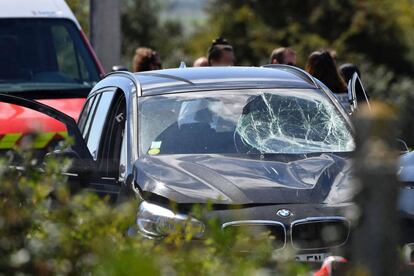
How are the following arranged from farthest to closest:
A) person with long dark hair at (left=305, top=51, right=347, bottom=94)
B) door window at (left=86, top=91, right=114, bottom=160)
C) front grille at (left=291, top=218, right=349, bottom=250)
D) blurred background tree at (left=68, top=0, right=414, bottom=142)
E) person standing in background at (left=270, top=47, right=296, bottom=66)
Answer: blurred background tree at (left=68, top=0, right=414, bottom=142) < person standing in background at (left=270, top=47, right=296, bottom=66) < person with long dark hair at (left=305, top=51, right=347, bottom=94) < door window at (left=86, top=91, right=114, bottom=160) < front grille at (left=291, top=218, right=349, bottom=250)

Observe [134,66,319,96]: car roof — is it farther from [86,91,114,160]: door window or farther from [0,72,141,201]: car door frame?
[86,91,114,160]: door window

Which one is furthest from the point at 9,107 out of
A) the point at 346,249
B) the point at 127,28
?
the point at 127,28

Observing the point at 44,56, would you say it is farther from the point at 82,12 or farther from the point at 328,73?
the point at 82,12

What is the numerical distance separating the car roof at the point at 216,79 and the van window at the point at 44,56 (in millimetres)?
3208

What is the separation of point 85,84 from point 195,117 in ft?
13.3

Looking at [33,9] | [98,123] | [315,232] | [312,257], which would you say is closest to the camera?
[312,257]

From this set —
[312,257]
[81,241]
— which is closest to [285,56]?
[312,257]

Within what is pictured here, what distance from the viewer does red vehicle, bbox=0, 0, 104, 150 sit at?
35.9ft

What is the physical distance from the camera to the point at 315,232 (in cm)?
629

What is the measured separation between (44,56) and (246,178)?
5207 millimetres

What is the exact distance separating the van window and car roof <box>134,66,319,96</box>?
3.21 m

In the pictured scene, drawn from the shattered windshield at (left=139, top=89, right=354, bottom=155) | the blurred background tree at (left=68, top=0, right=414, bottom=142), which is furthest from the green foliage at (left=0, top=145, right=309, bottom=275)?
the blurred background tree at (left=68, top=0, right=414, bottom=142)

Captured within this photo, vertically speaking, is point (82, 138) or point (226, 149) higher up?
point (226, 149)

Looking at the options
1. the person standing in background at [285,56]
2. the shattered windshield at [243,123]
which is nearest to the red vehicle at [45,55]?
the person standing in background at [285,56]
